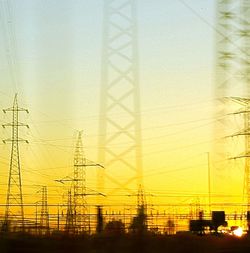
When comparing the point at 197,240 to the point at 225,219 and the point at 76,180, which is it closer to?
the point at 225,219

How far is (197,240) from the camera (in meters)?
23.8

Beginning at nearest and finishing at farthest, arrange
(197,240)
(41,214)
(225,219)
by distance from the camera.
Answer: (197,240) < (41,214) < (225,219)

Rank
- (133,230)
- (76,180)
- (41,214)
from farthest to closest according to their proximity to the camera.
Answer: (76,180), (41,214), (133,230)

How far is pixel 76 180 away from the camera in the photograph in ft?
161

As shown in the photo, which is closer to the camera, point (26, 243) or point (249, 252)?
point (26, 243)

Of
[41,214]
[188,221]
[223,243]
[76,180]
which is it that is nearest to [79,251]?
[223,243]

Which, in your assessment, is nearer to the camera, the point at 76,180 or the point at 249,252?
the point at 249,252

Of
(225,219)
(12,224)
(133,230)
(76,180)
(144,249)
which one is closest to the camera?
(144,249)

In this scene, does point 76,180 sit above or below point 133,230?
above

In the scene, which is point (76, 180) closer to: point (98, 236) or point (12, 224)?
point (12, 224)

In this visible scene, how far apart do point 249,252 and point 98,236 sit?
190 inches

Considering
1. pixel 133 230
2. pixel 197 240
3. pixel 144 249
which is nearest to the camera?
pixel 144 249

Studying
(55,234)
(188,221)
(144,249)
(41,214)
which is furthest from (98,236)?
(188,221)

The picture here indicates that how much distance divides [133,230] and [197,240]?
2754 millimetres
